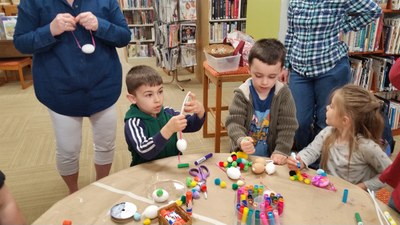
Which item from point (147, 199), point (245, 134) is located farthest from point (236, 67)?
point (147, 199)

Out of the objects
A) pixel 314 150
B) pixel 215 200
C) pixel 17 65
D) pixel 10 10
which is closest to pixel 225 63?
pixel 314 150

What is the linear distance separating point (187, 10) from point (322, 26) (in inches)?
95.7

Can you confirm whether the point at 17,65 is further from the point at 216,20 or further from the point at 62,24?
the point at 62,24

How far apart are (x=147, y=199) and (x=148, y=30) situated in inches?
221

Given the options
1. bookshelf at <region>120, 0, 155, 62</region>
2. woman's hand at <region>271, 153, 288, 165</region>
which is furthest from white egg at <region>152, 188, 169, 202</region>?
bookshelf at <region>120, 0, 155, 62</region>

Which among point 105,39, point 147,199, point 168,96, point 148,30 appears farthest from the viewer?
point 148,30

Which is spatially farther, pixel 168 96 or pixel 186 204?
pixel 168 96

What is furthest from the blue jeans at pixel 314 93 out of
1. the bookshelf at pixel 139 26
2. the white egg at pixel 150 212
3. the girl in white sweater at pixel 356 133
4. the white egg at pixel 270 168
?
the bookshelf at pixel 139 26

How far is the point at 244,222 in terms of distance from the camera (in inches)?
37.4

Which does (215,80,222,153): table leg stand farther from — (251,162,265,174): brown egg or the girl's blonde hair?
(251,162,265,174): brown egg

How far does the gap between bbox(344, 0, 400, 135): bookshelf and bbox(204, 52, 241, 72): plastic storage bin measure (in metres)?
1.00

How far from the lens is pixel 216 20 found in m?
4.70

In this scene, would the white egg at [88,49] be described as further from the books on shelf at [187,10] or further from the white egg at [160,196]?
the books on shelf at [187,10]

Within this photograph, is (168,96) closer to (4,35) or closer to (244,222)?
(4,35)
